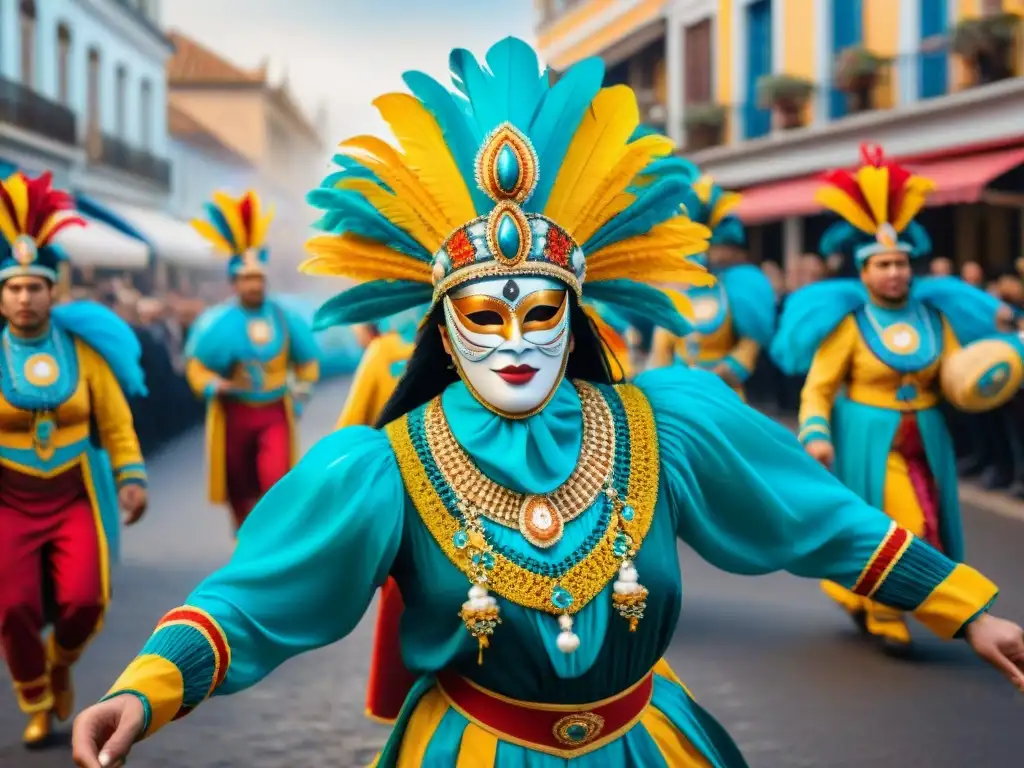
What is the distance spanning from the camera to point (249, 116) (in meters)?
60.6

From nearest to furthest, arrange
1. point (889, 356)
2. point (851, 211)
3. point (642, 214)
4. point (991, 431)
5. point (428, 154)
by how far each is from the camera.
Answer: point (428, 154), point (642, 214), point (889, 356), point (851, 211), point (991, 431)

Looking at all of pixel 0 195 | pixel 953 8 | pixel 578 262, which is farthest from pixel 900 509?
pixel 953 8

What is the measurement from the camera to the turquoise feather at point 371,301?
3.21 meters

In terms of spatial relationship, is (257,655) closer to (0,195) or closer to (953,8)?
(0,195)

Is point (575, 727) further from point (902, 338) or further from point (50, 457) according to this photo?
point (902, 338)

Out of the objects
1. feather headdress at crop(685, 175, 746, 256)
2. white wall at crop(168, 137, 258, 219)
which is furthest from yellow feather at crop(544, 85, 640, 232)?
white wall at crop(168, 137, 258, 219)

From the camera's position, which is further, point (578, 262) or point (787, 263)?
point (787, 263)

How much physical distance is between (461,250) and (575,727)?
41.7 inches

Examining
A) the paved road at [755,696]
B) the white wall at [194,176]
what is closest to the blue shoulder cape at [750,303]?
the paved road at [755,696]

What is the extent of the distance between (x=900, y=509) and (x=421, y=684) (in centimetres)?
398

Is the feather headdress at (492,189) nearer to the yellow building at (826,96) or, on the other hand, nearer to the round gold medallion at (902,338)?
the round gold medallion at (902,338)

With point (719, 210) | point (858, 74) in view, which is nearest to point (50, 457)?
point (719, 210)

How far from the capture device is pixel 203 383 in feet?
28.6

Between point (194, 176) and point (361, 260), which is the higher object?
point (194, 176)
